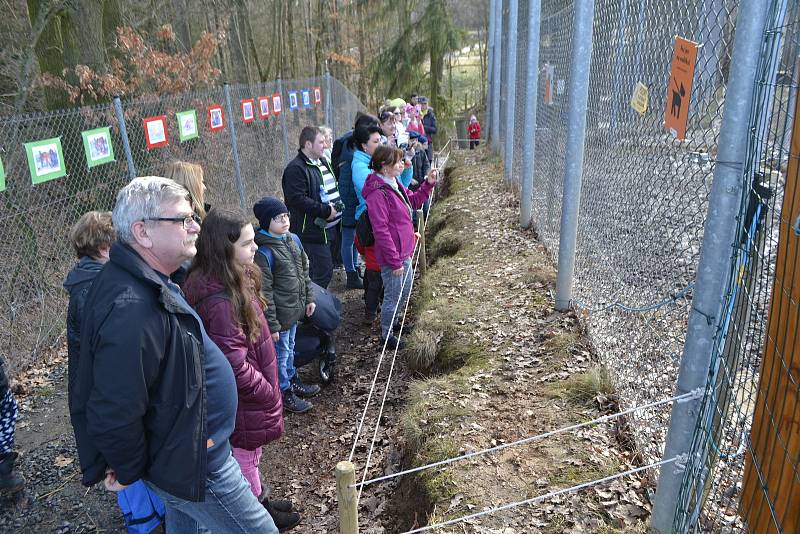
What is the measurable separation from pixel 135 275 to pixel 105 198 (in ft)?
18.2

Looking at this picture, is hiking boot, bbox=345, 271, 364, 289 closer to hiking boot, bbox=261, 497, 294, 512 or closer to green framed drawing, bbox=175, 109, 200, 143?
green framed drawing, bbox=175, 109, 200, 143

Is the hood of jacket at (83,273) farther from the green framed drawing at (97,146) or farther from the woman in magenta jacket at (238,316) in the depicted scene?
the green framed drawing at (97,146)

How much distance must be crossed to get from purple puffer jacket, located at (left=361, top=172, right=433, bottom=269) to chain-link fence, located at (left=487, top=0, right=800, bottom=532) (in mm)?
1636

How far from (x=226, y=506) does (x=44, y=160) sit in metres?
4.54

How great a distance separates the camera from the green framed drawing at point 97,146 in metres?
6.12

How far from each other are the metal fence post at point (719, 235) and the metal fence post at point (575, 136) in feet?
8.57

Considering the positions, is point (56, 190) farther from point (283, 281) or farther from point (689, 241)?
point (689, 241)

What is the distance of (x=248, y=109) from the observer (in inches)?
402

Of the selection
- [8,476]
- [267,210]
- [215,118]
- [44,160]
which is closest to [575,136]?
[267,210]

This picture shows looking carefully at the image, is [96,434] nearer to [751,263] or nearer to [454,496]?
[454,496]

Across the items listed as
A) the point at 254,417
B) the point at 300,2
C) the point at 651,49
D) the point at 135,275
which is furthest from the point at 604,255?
the point at 300,2

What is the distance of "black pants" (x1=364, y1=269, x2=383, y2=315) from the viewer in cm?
622

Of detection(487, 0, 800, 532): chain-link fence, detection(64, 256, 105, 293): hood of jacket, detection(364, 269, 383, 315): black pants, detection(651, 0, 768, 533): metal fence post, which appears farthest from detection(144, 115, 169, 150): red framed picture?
detection(651, 0, 768, 533): metal fence post

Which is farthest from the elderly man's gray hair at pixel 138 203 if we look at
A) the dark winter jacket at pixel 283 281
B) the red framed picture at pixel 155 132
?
the red framed picture at pixel 155 132
